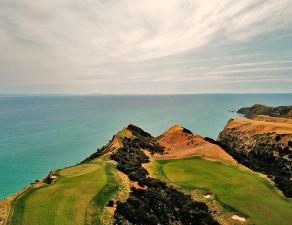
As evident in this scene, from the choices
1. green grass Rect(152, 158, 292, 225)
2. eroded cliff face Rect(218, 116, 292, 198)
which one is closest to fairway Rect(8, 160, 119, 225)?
green grass Rect(152, 158, 292, 225)

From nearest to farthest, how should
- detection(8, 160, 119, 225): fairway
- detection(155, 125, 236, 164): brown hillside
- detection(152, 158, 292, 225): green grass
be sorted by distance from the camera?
1. detection(8, 160, 119, 225): fairway
2. detection(152, 158, 292, 225): green grass
3. detection(155, 125, 236, 164): brown hillside

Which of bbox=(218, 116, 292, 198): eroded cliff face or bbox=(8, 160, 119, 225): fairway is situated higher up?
bbox=(8, 160, 119, 225): fairway

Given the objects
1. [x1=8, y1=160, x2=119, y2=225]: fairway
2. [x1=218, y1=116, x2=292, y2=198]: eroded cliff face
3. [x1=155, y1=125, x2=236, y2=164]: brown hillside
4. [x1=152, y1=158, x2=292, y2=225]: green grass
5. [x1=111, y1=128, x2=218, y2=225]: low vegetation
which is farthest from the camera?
[x1=218, y1=116, x2=292, y2=198]: eroded cliff face

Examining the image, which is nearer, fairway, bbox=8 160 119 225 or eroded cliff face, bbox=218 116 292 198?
fairway, bbox=8 160 119 225

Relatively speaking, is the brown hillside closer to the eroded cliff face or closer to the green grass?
the eroded cliff face

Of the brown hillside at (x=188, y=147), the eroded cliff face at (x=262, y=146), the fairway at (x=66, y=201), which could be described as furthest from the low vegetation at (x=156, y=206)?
the eroded cliff face at (x=262, y=146)

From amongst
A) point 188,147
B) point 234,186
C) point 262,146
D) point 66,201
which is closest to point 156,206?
point 66,201

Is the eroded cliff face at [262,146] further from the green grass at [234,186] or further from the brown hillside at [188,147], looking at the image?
the green grass at [234,186]
